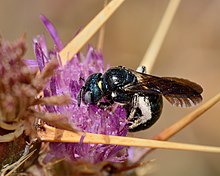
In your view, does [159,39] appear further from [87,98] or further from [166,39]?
[166,39]

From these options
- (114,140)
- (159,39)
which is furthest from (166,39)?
(114,140)

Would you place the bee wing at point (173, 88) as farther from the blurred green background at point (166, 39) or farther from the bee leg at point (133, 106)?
the blurred green background at point (166, 39)

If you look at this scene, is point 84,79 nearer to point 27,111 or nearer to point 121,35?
point 27,111

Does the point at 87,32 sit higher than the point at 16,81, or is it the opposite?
the point at 87,32

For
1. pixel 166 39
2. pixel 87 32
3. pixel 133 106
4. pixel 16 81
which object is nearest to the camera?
pixel 16 81

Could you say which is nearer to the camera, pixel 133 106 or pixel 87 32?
pixel 87 32

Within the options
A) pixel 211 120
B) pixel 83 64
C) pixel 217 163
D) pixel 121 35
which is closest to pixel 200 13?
pixel 121 35

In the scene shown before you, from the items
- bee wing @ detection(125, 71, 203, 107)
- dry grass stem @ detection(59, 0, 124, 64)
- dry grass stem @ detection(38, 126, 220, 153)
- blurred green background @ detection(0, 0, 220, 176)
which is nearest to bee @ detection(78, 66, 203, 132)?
bee wing @ detection(125, 71, 203, 107)

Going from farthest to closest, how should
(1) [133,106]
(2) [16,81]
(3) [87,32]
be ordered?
1. (1) [133,106]
2. (3) [87,32]
3. (2) [16,81]
